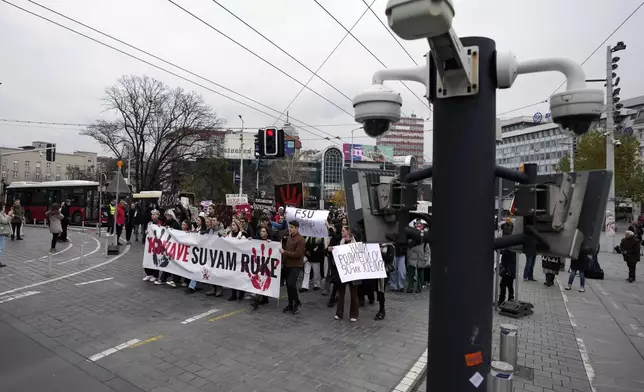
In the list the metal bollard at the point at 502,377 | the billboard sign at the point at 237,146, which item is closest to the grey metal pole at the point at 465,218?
the metal bollard at the point at 502,377

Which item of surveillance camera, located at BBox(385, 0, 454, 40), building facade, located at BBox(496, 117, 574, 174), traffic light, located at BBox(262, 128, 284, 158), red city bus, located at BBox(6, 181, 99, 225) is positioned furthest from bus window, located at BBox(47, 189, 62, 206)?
building facade, located at BBox(496, 117, 574, 174)

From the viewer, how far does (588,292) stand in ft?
36.8

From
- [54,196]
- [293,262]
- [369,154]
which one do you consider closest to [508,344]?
[293,262]

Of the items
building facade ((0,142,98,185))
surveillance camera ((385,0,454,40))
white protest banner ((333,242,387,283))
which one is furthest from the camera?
building facade ((0,142,98,185))

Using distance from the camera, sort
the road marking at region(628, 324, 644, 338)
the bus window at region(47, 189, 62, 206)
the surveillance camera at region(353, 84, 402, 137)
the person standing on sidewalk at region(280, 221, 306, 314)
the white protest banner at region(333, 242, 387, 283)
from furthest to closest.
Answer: the bus window at region(47, 189, 62, 206), the person standing on sidewalk at region(280, 221, 306, 314), the white protest banner at region(333, 242, 387, 283), the road marking at region(628, 324, 644, 338), the surveillance camera at region(353, 84, 402, 137)

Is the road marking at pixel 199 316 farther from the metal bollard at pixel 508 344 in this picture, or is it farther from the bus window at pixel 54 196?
the bus window at pixel 54 196

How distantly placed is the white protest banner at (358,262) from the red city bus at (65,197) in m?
23.7

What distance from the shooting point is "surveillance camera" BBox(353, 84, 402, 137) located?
267 cm

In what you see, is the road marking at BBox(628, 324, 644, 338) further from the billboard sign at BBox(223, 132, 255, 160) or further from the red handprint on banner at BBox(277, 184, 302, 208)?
the billboard sign at BBox(223, 132, 255, 160)

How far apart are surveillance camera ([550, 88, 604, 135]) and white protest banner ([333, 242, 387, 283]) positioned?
5755 mm

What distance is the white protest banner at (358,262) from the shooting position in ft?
25.9

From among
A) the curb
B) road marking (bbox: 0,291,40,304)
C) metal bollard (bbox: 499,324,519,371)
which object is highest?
metal bollard (bbox: 499,324,519,371)

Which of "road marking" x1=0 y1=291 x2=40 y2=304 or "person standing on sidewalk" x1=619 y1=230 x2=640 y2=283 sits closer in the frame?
"road marking" x1=0 y1=291 x2=40 y2=304

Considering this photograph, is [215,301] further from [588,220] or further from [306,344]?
[588,220]
